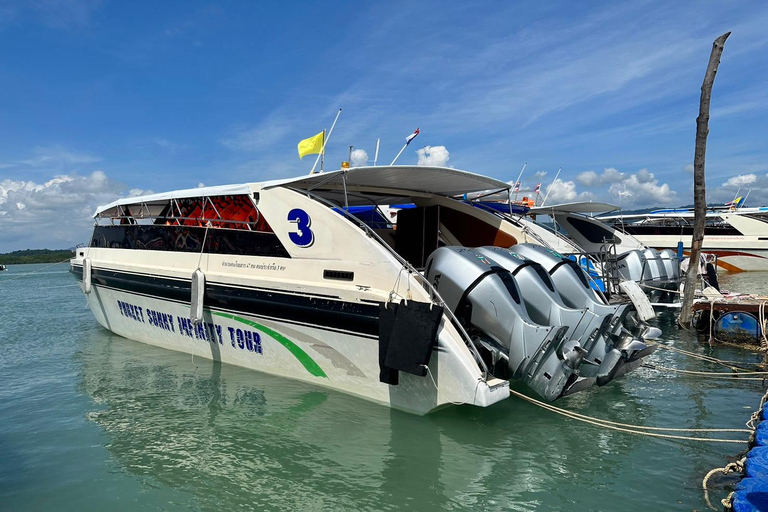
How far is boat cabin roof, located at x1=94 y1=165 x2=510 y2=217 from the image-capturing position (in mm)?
6539

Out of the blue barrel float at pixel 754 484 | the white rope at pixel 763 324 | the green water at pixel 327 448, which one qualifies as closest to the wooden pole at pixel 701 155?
the white rope at pixel 763 324

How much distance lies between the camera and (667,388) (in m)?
6.73

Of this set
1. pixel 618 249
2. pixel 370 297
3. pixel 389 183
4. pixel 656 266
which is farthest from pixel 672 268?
pixel 370 297

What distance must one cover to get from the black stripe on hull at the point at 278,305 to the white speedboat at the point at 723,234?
2316 cm

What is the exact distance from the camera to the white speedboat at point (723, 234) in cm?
2697

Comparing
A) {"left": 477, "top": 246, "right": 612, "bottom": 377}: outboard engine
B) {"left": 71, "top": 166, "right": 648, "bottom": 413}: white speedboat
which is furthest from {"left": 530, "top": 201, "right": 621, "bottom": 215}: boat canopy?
{"left": 477, "top": 246, "right": 612, "bottom": 377}: outboard engine

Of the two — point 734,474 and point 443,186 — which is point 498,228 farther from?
point 734,474

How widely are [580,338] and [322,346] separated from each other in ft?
9.64

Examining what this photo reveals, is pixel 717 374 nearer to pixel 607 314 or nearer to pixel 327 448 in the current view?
pixel 607 314

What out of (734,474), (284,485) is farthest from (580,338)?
(284,485)

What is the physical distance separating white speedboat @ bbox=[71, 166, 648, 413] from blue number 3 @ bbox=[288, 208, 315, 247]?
0.02m

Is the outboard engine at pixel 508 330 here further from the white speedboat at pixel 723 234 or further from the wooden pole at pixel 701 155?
the white speedboat at pixel 723 234

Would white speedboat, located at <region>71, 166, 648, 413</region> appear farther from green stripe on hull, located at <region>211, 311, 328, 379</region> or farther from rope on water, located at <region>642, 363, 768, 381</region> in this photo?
rope on water, located at <region>642, 363, 768, 381</region>

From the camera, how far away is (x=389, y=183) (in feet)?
24.7
